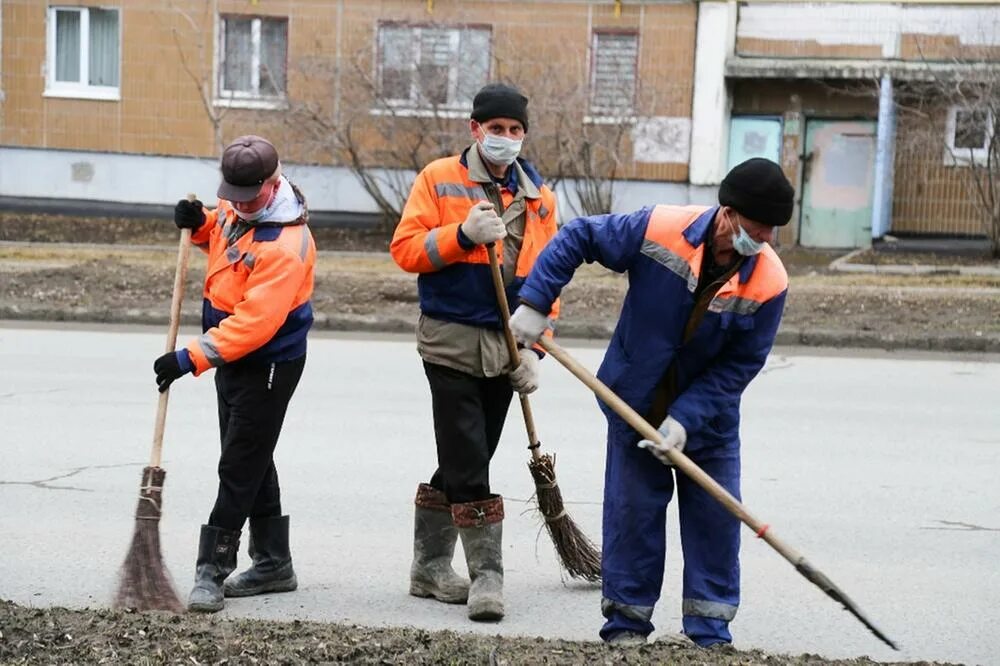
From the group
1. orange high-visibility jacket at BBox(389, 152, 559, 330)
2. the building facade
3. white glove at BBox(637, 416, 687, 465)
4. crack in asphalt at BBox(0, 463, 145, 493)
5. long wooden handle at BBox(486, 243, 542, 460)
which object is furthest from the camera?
the building facade

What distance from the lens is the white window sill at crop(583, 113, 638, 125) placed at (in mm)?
21781

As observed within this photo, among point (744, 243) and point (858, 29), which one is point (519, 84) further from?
point (744, 243)

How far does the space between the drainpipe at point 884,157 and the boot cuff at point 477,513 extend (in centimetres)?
1783

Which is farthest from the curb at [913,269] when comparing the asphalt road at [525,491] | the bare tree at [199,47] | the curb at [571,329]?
the bare tree at [199,47]

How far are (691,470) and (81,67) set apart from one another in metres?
21.9

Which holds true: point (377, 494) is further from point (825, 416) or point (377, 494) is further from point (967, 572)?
point (825, 416)

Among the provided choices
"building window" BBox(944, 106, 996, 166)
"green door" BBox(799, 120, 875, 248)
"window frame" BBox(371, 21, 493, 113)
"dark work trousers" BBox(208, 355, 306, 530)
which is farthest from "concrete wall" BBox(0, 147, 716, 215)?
"dark work trousers" BBox(208, 355, 306, 530)

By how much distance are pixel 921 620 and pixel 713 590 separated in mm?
1220

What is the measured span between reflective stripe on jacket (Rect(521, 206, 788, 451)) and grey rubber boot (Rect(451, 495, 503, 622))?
0.93 metres

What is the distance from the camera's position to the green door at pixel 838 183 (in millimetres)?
23625

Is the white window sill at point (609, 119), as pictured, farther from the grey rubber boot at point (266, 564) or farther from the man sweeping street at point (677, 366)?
the man sweeping street at point (677, 366)

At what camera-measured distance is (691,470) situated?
4793mm

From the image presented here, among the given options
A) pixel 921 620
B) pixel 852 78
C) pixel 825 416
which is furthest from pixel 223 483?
pixel 852 78

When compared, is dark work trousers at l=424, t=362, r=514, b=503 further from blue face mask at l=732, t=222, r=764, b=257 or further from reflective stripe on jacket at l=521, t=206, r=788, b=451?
blue face mask at l=732, t=222, r=764, b=257
